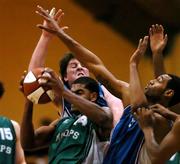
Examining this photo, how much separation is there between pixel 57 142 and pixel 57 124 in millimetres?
201

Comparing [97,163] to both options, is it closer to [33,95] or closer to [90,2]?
[33,95]

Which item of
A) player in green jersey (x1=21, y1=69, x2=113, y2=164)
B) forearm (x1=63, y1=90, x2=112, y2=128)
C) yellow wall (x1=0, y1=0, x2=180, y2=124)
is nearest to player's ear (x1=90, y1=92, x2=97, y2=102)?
player in green jersey (x1=21, y1=69, x2=113, y2=164)

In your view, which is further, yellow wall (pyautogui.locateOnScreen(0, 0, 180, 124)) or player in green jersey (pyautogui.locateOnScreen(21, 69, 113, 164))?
yellow wall (pyautogui.locateOnScreen(0, 0, 180, 124))

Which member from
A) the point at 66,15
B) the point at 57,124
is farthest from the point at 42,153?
the point at 57,124

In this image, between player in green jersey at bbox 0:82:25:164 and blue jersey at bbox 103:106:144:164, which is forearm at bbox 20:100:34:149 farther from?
blue jersey at bbox 103:106:144:164

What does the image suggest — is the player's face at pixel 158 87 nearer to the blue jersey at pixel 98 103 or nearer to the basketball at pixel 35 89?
the blue jersey at pixel 98 103

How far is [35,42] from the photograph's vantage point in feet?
26.7

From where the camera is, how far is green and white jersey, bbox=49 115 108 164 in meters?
4.23

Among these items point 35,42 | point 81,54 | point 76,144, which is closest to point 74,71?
point 81,54

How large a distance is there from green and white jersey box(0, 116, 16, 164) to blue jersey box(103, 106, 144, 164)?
55 centimetres

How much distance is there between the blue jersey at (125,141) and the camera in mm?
4066

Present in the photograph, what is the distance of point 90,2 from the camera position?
816 centimetres

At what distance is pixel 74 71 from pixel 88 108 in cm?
79

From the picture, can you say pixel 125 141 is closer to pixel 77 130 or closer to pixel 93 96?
pixel 77 130
